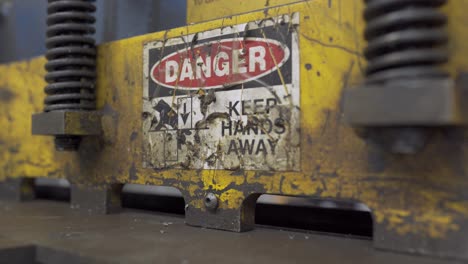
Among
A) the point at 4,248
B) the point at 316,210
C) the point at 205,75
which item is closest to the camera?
the point at 4,248

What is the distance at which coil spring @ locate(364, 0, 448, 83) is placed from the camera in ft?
2.39

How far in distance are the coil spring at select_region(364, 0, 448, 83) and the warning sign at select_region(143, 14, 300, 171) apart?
232 millimetres

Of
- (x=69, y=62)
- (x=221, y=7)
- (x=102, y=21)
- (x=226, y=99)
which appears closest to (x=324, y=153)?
(x=226, y=99)

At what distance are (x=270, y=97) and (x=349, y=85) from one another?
0.19m

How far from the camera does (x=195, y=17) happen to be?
48.8 inches

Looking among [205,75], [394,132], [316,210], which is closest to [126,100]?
[205,75]

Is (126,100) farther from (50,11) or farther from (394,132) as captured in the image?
(394,132)

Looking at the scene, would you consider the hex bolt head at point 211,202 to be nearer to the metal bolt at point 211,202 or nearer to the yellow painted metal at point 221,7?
the metal bolt at point 211,202

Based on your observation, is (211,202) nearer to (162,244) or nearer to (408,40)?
(162,244)

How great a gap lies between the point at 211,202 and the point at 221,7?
20.8 inches

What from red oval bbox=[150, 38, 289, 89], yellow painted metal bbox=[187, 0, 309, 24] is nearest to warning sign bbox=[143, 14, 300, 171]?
red oval bbox=[150, 38, 289, 89]

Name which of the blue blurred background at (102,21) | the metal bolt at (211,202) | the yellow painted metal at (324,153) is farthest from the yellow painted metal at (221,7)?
the metal bolt at (211,202)

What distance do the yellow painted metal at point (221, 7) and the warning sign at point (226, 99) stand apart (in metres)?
0.11

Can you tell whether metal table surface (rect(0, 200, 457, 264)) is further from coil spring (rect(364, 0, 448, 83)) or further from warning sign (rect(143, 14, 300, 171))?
coil spring (rect(364, 0, 448, 83))
